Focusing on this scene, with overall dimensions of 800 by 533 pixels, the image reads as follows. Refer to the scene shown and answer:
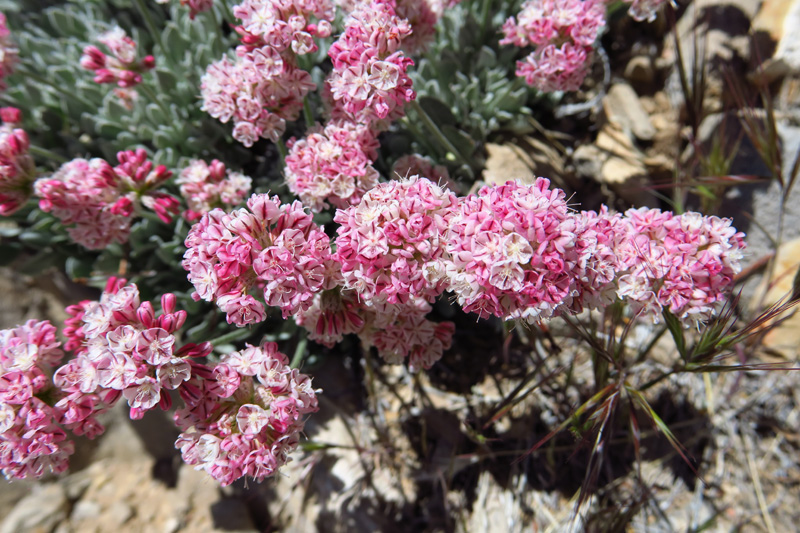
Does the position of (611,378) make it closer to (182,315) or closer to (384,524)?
(384,524)

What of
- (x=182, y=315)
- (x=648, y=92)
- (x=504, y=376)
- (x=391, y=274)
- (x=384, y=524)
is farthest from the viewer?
(x=648, y=92)

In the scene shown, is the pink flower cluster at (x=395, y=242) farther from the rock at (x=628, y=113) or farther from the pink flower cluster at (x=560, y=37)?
the rock at (x=628, y=113)

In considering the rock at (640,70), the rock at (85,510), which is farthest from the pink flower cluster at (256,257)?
the rock at (640,70)

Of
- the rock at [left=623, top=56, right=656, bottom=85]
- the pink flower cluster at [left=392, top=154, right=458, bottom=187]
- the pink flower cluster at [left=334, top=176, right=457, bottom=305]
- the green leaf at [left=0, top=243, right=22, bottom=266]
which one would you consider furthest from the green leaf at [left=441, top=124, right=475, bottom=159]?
the green leaf at [left=0, top=243, right=22, bottom=266]

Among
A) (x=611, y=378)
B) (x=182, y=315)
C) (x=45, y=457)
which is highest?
(x=182, y=315)

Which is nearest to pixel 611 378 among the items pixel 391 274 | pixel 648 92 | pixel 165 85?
pixel 391 274

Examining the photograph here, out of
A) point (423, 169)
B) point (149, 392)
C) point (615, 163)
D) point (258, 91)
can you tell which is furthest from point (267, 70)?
point (615, 163)
